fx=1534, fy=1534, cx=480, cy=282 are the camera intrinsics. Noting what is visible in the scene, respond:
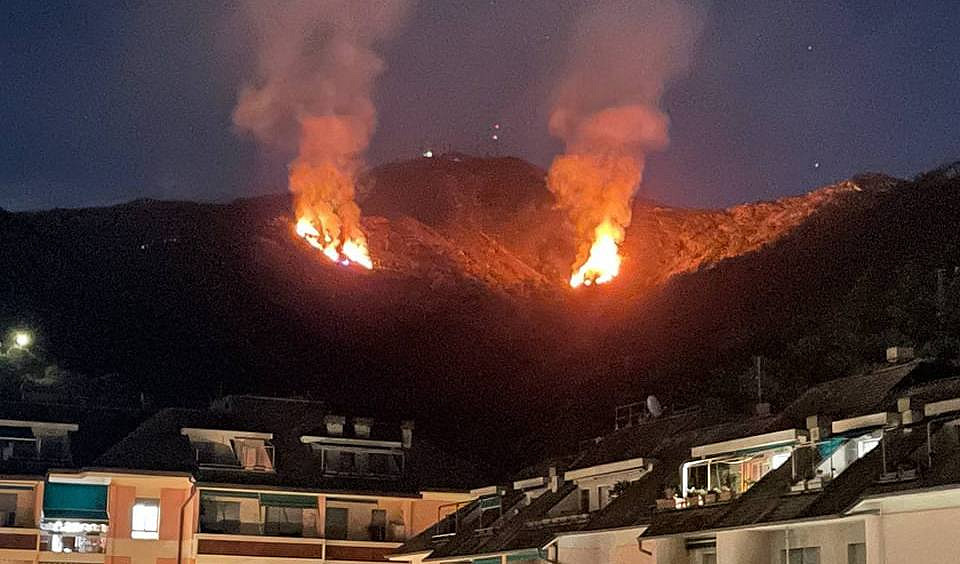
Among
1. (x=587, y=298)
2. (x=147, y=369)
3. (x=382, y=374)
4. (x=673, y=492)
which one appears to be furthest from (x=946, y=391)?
(x=587, y=298)

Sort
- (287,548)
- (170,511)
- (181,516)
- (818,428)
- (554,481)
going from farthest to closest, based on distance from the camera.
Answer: (287,548), (170,511), (181,516), (554,481), (818,428)

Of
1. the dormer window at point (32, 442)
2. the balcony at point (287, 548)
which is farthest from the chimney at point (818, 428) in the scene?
the dormer window at point (32, 442)

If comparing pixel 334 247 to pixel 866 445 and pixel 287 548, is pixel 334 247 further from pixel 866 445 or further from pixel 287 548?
pixel 866 445

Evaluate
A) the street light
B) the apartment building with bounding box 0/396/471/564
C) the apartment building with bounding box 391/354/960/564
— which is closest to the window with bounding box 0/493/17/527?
the apartment building with bounding box 0/396/471/564

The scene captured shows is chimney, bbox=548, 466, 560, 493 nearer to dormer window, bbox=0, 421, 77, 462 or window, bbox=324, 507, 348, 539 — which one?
window, bbox=324, 507, 348, 539

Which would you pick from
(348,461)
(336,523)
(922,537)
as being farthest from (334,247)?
(922,537)
